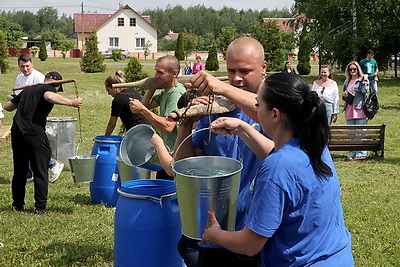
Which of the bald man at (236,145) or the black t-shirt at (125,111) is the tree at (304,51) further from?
the bald man at (236,145)

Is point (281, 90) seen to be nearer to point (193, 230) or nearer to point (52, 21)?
point (193, 230)

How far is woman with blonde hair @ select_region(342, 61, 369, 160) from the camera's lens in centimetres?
977

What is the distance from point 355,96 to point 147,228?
7.28 m

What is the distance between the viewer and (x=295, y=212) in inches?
80.4

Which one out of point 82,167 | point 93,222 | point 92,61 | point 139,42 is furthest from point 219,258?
point 139,42

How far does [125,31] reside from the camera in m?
68.8

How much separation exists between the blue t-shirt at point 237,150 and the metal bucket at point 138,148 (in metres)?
1.09

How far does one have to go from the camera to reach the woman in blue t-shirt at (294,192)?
2.00 m

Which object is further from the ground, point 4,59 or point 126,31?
point 126,31

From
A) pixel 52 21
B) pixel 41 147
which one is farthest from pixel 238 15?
pixel 41 147

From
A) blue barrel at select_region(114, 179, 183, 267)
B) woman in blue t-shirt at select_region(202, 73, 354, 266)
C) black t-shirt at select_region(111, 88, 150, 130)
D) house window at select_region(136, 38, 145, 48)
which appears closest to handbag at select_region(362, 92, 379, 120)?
black t-shirt at select_region(111, 88, 150, 130)

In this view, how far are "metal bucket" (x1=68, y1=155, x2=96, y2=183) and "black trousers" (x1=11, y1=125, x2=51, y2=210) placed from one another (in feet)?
1.23

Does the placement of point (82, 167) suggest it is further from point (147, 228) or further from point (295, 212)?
point (295, 212)

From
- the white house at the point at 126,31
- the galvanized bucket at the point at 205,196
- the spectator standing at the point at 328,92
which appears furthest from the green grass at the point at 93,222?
the white house at the point at 126,31
